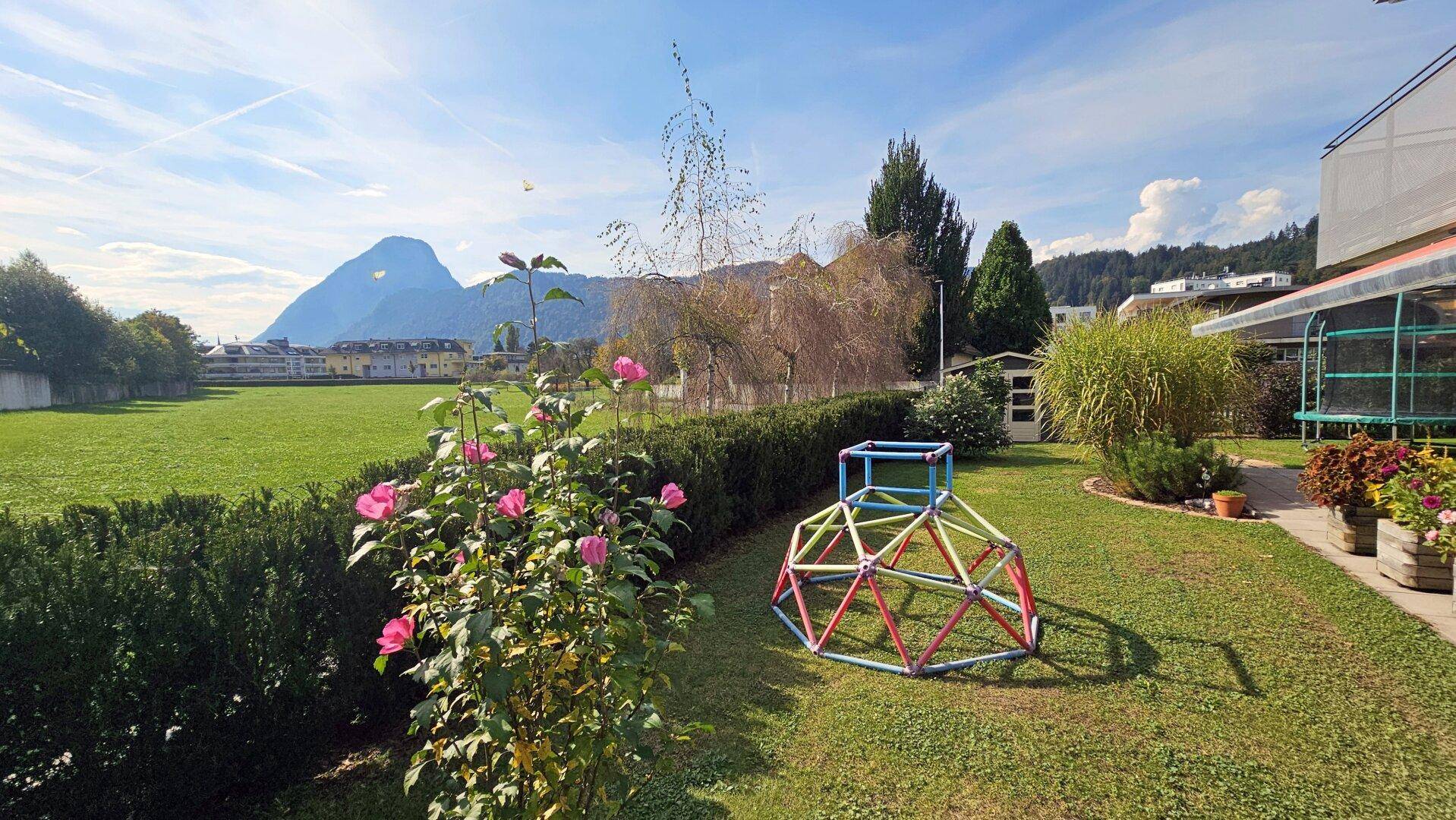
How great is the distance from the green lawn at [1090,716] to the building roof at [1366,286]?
236cm

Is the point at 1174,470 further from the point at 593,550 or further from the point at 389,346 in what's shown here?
the point at 389,346

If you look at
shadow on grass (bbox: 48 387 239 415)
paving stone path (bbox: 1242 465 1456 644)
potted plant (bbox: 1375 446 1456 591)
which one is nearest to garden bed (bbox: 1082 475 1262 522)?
paving stone path (bbox: 1242 465 1456 644)

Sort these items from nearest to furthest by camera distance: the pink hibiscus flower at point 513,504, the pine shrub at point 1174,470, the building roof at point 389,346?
1. the pink hibiscus flower at point 513,504
2. the pine shrub at point 1174,470
3. the building roof at point 389,346

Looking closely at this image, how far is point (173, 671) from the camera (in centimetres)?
209

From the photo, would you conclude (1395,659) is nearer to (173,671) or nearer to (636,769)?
(636,769)

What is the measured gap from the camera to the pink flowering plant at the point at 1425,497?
394 cm

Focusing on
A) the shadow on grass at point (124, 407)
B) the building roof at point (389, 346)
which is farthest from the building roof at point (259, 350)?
the shadow on grass at point (124, 407)

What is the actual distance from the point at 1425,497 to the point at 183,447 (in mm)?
24589

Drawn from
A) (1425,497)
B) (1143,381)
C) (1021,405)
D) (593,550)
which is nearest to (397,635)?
(593,550)

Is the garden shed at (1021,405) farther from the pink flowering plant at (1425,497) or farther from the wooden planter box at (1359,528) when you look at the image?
the pink flowering plant at (1425,497)

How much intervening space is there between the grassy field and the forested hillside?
57.1 m

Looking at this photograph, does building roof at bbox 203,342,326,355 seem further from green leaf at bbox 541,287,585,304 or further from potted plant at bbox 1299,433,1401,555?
potted plant at bbox 1299,433,1401,555

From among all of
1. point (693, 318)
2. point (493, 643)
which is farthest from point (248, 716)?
point (693, 318)

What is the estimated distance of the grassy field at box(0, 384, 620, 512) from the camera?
1145cm
